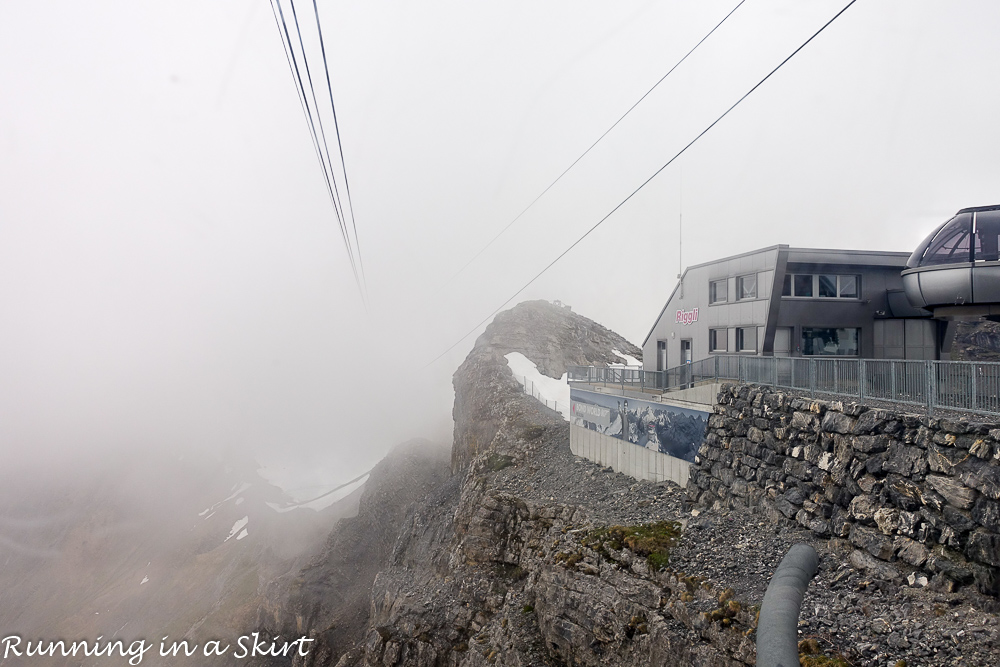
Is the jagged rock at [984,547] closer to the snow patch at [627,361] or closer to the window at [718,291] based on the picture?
the window at [718,291]

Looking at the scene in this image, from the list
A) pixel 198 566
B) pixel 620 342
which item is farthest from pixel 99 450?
pixel 620 342

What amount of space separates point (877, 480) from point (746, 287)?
11.0m

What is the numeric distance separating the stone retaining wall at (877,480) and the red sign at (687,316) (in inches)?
320

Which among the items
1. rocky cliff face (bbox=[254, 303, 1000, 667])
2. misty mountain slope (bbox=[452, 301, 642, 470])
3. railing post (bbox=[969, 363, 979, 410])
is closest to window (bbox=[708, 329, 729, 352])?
rocky cliff face (bbox=[254, 303, 1000, 667])

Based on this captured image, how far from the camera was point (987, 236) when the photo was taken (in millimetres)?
13844

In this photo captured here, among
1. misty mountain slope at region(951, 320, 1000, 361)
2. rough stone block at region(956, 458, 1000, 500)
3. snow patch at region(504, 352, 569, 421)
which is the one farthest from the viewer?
snow patch at region(504, 352, 569, 421)

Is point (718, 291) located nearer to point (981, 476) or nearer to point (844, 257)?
point (844, 257)

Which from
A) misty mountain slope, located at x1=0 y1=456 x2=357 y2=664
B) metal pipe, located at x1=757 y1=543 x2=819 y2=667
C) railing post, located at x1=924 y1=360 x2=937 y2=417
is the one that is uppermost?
railing post, located at x1=924 y1=360 x2=937 y2=417

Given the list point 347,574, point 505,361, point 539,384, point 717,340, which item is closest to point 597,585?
point 717,340

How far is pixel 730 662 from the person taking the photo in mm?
10000

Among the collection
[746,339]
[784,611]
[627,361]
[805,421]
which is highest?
[746,339]

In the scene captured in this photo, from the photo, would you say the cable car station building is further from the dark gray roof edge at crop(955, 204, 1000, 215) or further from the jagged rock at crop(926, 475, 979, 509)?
the jagged rock at crop(926, 475, 979, 509)

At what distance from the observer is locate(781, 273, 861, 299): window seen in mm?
19141

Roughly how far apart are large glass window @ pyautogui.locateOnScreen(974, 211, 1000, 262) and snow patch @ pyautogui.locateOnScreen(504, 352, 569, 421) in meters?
23.7
